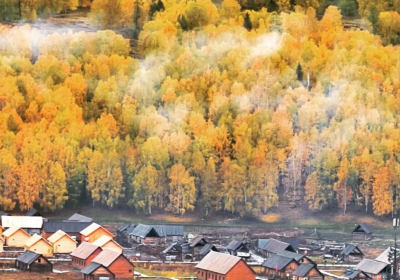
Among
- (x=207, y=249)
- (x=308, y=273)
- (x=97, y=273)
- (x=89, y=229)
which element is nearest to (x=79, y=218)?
(x=89, y=229)

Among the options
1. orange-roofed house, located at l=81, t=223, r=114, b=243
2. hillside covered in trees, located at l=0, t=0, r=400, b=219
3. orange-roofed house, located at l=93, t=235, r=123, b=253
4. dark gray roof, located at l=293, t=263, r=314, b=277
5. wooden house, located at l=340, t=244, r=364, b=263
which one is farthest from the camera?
hillside covered in trees, located at l=0, t=0, r=400, b=219

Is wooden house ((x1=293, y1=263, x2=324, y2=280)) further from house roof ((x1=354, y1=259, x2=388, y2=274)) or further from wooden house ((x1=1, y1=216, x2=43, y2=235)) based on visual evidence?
wooden house ((x1=1, y1=216, x2=43, y2=235))

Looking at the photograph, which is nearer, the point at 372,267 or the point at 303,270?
the point at 303,270

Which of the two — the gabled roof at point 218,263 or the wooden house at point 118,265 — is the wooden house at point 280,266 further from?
the wooden house at point 118,265

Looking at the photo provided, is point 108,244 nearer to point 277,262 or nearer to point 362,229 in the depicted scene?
point 277,262

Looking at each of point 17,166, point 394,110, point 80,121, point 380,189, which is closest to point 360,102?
point 394,110

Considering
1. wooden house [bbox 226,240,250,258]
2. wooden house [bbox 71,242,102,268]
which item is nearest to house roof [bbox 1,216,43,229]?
wooden house [bbox 71,242,102,268]

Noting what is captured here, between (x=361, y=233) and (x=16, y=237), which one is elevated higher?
(x=16, y=237)
